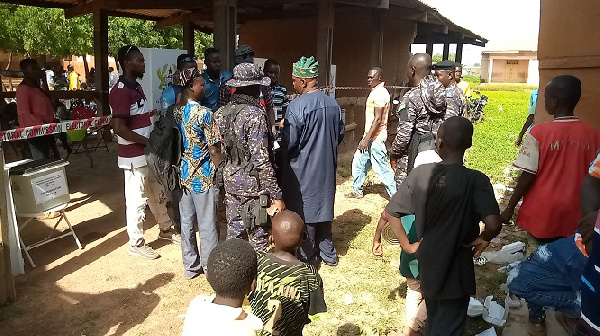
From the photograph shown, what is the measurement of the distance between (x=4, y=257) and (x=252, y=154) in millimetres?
2206

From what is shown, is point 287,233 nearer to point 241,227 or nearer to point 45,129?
point 241,227

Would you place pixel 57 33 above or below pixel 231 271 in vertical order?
above

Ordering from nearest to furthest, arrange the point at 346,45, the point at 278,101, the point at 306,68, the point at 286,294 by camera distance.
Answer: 1. the point at 286,294
2. the point at 306,68
3. the point at 278,101
4. the point at 346,45

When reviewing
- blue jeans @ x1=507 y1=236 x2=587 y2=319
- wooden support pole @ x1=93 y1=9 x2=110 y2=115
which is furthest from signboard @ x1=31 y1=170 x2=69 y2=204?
wooden support pole @ x1=93 y1=9 x2=110 y2=115

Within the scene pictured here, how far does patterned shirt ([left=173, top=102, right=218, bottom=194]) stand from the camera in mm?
3855

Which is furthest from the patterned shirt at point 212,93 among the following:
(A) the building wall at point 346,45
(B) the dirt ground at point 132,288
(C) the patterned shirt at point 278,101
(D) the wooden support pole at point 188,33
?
(D) the wooden support pole at point 188,33

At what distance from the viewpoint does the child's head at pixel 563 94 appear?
2.92 metres

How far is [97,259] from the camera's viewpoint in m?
4.75

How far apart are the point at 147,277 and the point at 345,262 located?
1970mm

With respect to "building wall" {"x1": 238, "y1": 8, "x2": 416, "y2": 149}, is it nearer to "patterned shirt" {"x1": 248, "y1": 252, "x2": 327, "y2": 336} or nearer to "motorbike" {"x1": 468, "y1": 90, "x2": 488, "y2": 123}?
"motorbike" {"x1": 468, "y1": 90, "x2": 488, "y2": 123}

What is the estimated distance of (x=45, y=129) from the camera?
4.69 m

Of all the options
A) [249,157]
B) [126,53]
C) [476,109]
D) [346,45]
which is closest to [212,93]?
[126,53]

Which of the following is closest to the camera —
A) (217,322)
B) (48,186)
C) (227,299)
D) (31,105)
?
(217,322)

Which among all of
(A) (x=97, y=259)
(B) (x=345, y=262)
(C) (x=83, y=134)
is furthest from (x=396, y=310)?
(C) (x=83, y=134)
